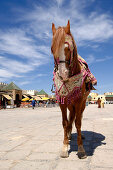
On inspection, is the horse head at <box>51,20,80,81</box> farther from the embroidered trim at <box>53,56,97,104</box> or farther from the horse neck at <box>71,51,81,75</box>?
the embroidered trim at <box>53,56,97,104</box>

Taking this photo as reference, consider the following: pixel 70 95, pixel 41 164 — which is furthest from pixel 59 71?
pixel 41 164

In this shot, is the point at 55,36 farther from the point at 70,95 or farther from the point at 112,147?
the point at 112,147

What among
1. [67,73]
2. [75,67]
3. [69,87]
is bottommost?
[69,87]

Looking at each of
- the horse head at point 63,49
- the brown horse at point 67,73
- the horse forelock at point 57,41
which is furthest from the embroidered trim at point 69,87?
the horse forelock at point 57,41

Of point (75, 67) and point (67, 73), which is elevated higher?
point (75, 67)

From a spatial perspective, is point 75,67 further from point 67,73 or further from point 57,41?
point 57,41

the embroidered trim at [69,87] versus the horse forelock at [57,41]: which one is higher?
the horse forelock at [57,41]

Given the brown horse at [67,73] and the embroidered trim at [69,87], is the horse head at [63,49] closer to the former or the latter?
the brown horse at [67,73]

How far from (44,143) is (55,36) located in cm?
267

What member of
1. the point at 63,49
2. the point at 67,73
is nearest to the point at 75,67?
the point at 67,73

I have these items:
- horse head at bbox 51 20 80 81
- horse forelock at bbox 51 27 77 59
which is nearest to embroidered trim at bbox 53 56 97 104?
horse head at bbox 51 20 80 81

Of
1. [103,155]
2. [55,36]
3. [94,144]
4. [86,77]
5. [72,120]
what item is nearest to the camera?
[55,36]

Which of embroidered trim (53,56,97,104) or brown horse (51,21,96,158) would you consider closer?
brown horse (51,21,96,158)

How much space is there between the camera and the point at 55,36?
3.14 m
